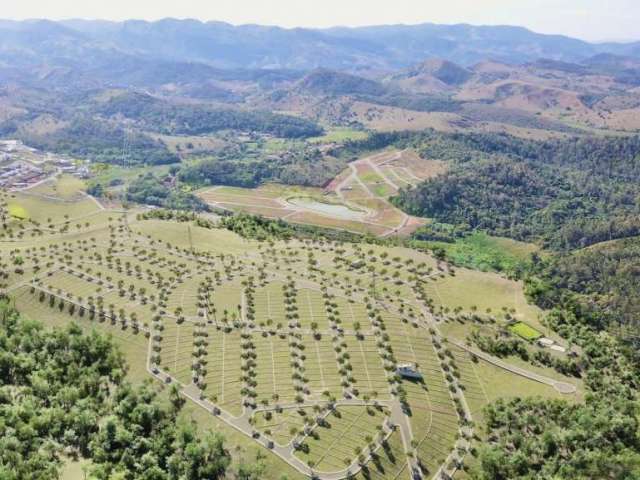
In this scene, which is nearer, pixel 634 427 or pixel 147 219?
pixel 634 427

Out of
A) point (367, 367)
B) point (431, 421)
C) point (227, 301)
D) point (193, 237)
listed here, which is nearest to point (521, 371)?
point (431, 421)

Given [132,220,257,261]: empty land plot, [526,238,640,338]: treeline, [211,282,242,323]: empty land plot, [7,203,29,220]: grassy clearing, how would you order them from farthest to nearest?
[7,203,29,220]: grassy clearing → [132,220,257,261]: empty land plot → [526,238,640,338]: treeline → [211,282,242,323]: empty land plot

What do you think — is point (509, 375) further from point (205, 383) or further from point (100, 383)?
point (100, 383)

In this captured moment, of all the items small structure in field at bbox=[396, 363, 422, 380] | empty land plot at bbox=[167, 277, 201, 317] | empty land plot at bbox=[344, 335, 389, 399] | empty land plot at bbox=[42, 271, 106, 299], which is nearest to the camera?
empty land plot at bbox=[344, 335, 389, 399]

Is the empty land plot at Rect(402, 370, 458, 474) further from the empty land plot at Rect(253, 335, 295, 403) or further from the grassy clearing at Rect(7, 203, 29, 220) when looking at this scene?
the grassy clearing at Rect(7, 203, 29, 220)

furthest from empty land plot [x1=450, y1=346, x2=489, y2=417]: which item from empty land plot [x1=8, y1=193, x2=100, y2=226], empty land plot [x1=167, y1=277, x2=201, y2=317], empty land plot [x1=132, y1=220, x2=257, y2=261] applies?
empty land plot [x1=8, y1=193, x2=100, y2=226]

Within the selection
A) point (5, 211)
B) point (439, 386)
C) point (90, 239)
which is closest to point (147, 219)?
point (90, 239)

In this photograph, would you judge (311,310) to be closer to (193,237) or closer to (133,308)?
(133,308)
